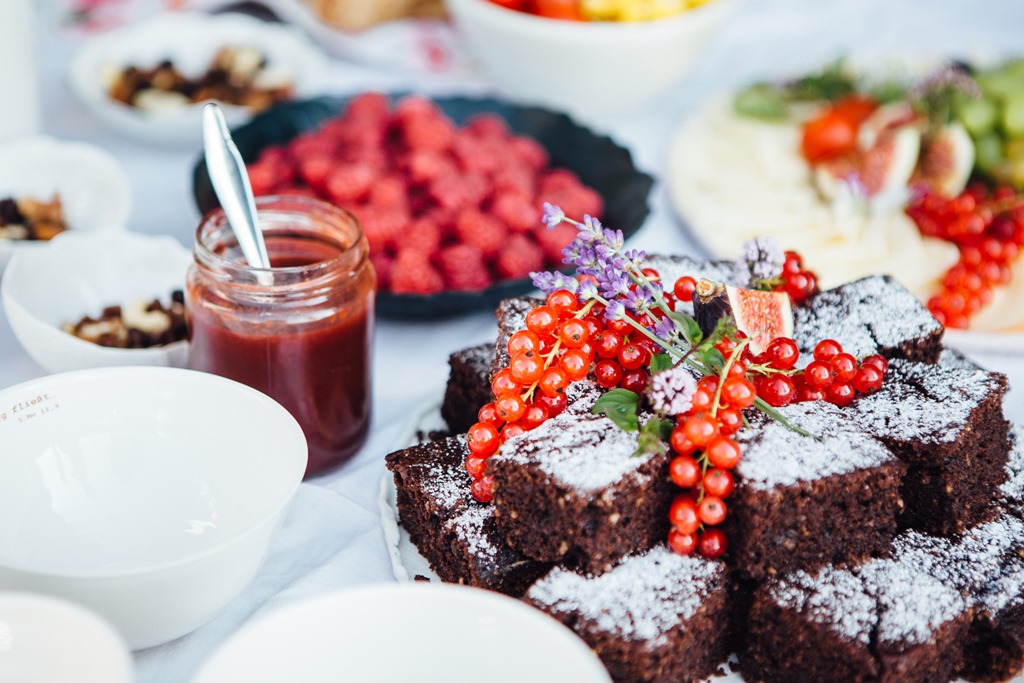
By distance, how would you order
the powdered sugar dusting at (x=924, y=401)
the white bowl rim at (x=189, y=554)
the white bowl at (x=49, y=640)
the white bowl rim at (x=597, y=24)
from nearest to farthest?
the white bowl at (x=49, y=640), the white bowl rim at (x=189, y=554), the powdered sugar dusting at (x=924, y=401), the white bowl rim at (x=597, y=24)

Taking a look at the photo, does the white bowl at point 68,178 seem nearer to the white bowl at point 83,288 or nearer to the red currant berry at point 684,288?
the white bowl at point 83,288

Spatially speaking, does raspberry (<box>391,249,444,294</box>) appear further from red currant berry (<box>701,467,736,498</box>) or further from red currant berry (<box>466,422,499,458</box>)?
red currant berry (<box>701,467,736,498</box>)

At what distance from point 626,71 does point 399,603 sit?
6.61 feet

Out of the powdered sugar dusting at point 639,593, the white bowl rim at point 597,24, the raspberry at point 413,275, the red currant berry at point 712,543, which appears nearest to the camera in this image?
the powdered sugar dusting at point 639,593

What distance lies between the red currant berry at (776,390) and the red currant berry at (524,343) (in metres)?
0.35

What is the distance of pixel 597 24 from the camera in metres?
2.69

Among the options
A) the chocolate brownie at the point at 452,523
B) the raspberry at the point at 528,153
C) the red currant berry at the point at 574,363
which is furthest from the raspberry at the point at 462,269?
the red currant berry at the point at 574,363

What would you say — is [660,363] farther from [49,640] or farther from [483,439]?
[49,640]

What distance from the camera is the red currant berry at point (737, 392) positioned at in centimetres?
135

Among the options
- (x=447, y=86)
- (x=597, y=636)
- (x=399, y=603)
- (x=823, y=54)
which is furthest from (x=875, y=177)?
(x=399, y=603)

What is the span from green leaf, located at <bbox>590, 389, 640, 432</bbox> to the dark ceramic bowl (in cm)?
66

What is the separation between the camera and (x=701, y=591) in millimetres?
1331

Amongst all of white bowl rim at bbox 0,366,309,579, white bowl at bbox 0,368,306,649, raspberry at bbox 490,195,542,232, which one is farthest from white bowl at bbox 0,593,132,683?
raspberry at bbox 490,195,542,232

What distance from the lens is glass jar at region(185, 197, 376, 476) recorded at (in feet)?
5.33
